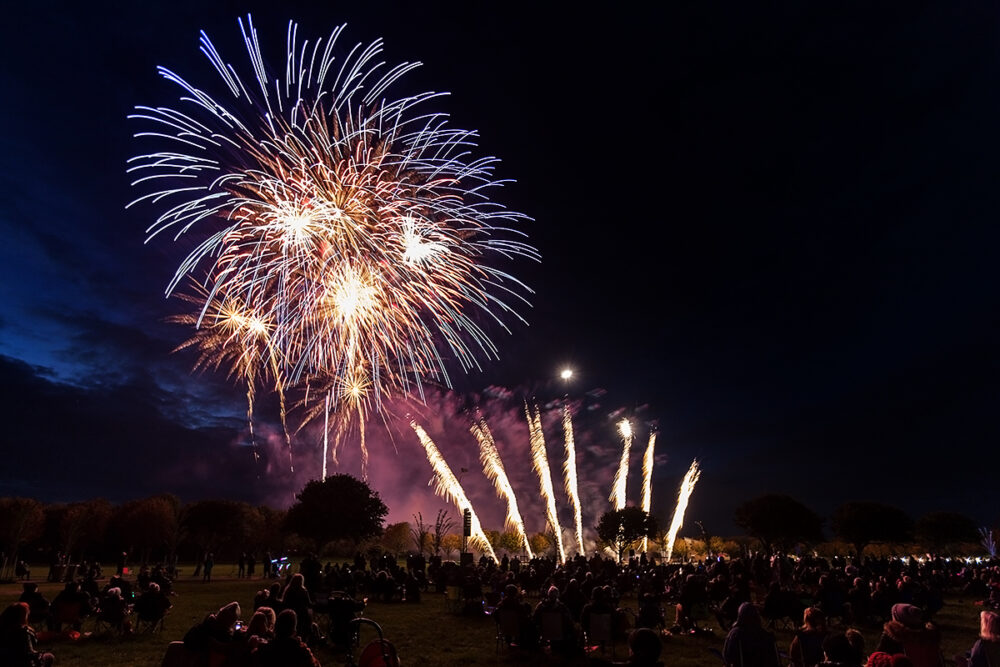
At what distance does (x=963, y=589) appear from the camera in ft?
99.9

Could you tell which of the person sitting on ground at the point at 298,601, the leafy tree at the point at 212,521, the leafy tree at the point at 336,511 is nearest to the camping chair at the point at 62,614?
the person sitting on ground at the point at 298,601

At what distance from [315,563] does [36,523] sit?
52873mm

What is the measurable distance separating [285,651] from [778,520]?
56.0 m

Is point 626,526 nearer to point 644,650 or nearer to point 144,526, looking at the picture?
point 644,650

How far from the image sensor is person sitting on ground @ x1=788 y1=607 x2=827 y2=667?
8719 millimetres

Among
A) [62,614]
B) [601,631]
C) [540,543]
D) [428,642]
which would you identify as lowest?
[540,543]

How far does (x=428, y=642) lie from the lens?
14562mm

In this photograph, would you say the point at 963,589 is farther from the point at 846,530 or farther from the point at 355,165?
the point at 355,165

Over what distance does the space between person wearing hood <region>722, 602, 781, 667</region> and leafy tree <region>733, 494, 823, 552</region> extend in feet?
172

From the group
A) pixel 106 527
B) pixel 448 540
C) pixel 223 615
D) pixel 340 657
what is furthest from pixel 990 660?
pixel 448 540

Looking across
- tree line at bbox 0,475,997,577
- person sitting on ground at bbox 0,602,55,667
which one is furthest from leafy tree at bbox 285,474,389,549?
person sitting on ground at bbox 0,602,55,667

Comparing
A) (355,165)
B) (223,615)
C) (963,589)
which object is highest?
(355,165)

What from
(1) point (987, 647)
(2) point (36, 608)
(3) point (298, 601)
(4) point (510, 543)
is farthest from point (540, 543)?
(1) point (987, 647)

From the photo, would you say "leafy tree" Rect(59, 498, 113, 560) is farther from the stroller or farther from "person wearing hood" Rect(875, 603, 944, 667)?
"person wearing hood" Rect(875, 603, 944, 667)
